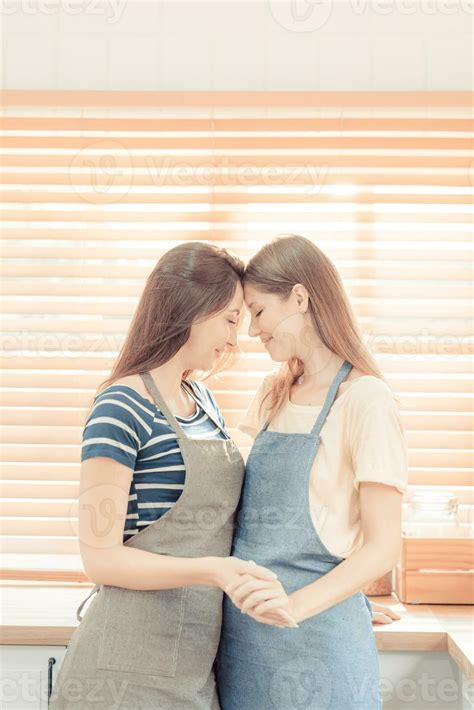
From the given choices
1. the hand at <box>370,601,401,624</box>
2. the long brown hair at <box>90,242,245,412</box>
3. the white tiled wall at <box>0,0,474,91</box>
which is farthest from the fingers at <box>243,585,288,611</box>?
the white tiled wall at <box>0,0,474,91</box>

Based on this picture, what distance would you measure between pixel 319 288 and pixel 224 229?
0.80 m

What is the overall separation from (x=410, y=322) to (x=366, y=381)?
838 millimetres

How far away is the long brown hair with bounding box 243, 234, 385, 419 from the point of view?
4.60 ft

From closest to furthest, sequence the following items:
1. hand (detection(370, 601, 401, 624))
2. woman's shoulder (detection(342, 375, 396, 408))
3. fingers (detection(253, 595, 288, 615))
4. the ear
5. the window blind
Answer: fingers (detection(253, 595, 288, 615))
woman's shoulder (detection(342, 375, 396, 408))
the ear
hand (detection(370, 601, 401, 624))
the window blind

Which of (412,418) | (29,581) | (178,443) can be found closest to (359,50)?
(412,418)

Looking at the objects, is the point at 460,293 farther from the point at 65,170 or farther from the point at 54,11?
the point at 54,11

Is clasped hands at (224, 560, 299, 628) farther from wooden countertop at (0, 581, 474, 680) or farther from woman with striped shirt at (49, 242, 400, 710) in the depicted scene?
wooden countertop at (0, 581, 474, 680)

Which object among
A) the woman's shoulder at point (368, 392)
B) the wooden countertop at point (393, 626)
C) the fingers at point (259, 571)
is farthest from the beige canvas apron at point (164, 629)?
the wooden countertop at point (393, 626)

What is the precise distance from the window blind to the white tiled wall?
0.19ft

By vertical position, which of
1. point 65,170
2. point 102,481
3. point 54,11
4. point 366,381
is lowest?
point 102,481

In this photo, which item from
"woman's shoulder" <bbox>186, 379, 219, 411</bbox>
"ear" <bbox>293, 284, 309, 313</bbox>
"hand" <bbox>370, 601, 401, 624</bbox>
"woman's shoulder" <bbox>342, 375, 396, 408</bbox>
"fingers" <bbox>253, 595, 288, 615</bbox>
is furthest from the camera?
"hand" <bbox>370, 601, 401, 624</bbox>

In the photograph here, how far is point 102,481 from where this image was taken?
1.24 m

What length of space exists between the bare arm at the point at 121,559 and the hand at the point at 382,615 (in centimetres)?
59

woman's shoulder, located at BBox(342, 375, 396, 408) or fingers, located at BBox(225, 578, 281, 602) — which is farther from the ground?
woman's shoulder, located at BBox(342, 375, 396, 408)
